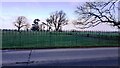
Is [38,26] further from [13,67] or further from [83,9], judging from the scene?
[13,67]

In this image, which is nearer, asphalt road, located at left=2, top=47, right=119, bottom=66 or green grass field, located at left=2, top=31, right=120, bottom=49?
asphalt road, located at left=2, top=47, right=119, bottom=66

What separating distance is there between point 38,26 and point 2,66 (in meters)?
79.9

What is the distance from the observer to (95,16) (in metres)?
32.0

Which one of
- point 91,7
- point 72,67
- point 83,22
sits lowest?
point 72,67

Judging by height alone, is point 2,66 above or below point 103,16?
below

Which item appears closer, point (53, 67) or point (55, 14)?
point (53, 67)

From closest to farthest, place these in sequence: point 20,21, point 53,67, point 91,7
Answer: point 53,67
point 91,7
point 20,21

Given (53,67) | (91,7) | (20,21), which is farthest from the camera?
(20,21)

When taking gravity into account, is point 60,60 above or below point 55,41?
above

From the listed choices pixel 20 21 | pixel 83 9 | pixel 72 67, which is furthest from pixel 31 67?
pixel 20 21

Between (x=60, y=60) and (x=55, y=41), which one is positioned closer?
(x=60, y=60)

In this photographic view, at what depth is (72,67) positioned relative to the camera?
9.41m

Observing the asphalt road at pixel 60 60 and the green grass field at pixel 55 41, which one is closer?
the asphalt road at pixel 60 60

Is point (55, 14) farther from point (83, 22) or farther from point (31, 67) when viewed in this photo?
point (31, 67)
